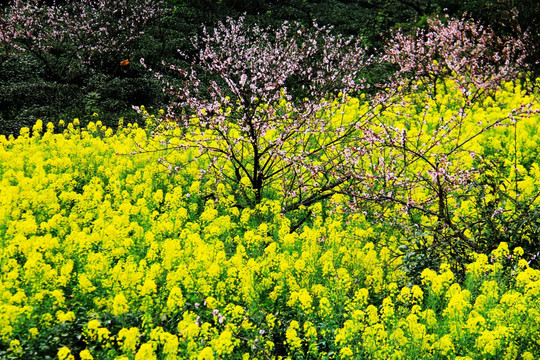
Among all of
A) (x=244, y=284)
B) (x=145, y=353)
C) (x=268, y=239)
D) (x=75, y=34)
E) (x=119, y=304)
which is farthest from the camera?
(x=75, y=34)

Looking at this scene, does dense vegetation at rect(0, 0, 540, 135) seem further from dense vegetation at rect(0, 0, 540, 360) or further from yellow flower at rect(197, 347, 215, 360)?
yellow flower at rect(197, 347, 215, 360)

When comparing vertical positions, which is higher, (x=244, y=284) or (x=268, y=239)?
(x=268, y=239)

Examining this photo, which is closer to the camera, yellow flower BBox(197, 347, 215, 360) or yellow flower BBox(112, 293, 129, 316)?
yellow flower BBox(197, 347, 215, 360)

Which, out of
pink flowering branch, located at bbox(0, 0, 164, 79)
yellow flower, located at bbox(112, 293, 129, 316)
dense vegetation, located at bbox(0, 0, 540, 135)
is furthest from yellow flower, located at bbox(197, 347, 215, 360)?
pink flowering branch, located at bbox(0, 0, 164, 79)

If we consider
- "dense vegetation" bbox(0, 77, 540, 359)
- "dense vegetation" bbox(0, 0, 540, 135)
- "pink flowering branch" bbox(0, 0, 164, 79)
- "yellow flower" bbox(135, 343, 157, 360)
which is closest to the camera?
"yellow flower" bbox(135, 343, 157, 360)

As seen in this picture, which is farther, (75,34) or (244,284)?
(75,34)

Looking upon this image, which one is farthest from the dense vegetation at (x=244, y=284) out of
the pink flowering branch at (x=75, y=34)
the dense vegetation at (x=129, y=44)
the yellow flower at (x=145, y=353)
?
the pink flowering branch at (x=75, y=34)

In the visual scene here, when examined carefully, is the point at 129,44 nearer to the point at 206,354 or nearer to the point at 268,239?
the point at 268,239

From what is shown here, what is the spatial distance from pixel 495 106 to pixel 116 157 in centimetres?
811

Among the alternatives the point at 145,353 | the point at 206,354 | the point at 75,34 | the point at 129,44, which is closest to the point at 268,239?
the point at 206,354

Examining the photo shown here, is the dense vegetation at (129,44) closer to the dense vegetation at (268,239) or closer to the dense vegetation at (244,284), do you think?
the dense vegetation at (268,239)

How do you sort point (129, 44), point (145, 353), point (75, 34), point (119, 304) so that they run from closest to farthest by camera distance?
Result: point (145, 353), point (119, 304), point (75, 34), point (129, 44)

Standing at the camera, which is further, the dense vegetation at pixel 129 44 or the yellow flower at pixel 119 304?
the dense vegetation at pixel 129 44

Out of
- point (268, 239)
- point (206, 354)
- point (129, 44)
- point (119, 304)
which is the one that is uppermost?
point (129, 44)
